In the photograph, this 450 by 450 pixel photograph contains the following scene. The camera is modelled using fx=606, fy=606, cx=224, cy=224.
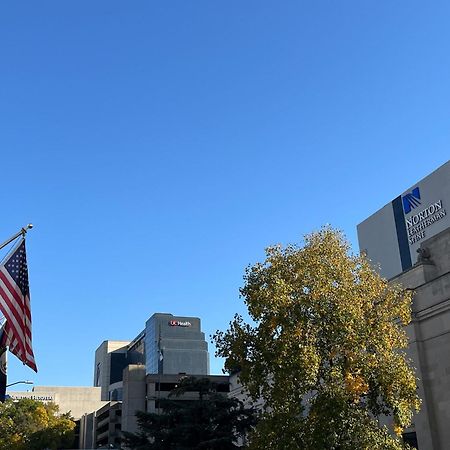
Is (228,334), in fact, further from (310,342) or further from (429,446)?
(429,446)

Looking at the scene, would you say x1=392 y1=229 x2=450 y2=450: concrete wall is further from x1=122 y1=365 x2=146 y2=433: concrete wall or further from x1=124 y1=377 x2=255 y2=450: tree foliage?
x1=122 y1=365 x2=146 y2=433: concrete wall

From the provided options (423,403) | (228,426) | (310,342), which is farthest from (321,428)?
(228,426)

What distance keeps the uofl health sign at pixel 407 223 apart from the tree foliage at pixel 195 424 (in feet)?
153

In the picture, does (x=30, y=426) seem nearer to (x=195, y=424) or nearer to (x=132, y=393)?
(x=132, y=393)

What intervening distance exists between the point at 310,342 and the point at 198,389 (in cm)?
1631

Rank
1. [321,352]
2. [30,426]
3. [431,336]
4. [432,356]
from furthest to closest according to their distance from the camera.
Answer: [30,426]
[431,336]
[432,356]
[321,352]

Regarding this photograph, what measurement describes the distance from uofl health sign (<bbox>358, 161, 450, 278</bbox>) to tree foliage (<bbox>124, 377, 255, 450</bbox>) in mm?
46572

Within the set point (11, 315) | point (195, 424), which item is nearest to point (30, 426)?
point (195, 424)

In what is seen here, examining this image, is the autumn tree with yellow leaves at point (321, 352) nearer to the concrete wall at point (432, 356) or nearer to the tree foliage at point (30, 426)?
the concrete wall at point (432, 356)

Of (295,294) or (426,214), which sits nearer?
(295,294)

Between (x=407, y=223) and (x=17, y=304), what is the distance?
3047 inches

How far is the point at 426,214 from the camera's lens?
8650 centimetres

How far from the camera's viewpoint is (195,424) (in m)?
35.2

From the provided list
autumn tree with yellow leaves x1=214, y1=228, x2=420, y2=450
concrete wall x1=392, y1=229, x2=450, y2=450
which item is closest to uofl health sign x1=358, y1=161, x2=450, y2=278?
concrete wall x1=392, y1=229, x2=450, y2=450
